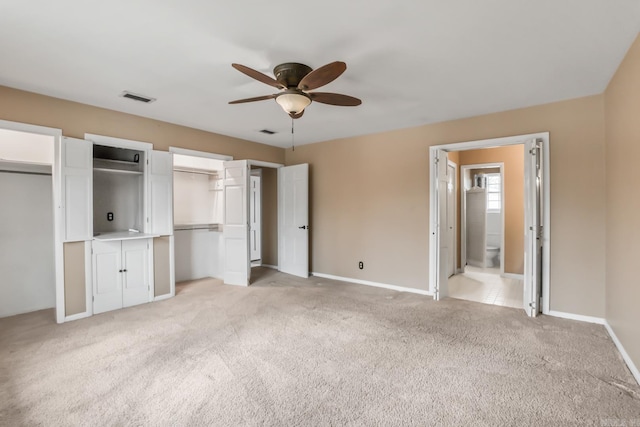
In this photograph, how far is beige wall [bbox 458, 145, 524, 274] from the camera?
554 centimetres

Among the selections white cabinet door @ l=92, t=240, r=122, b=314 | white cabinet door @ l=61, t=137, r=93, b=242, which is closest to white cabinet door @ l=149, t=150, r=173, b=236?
white cabinet door @ l=92, t=240, r=122, b=314

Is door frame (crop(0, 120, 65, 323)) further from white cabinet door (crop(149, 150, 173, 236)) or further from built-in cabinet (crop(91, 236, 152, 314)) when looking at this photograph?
white cabinet door (crop(149, 150, 173, 236))

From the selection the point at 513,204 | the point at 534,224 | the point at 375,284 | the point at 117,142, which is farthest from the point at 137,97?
the point at 513,204

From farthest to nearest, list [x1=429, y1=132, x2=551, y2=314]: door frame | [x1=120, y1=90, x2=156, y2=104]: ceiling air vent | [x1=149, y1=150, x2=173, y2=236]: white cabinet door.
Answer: [x1=149, y1=150, x2=173, y2=236]: white cabinet door → [x1=429, y1=132, x2=551, y2=314]: door frame → [x1=120, y1=90, x2=156, y2=104]: ceiling air vent

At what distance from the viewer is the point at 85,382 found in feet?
7.19

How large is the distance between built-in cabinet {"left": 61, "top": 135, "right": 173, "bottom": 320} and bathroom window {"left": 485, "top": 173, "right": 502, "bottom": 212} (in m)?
6.20

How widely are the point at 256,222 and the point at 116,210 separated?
302 centimetres

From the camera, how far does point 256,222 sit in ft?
22.9

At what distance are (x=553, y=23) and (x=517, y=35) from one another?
20 cm

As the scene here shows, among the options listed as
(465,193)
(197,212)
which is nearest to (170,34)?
(197,212)

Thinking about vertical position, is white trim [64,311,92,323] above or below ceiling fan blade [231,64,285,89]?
below

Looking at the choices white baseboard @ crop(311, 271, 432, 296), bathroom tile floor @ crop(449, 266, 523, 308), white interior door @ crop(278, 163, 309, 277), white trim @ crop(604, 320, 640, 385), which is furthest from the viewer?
white interior door @ crop(278, 163, 309, 277)

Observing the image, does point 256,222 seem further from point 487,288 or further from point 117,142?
point 487,288

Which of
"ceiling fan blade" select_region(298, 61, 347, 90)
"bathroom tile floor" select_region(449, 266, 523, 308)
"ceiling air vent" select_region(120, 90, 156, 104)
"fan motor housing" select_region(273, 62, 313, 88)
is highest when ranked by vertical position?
"ceiling air vent" select_region(120, 90, 156, 104)
